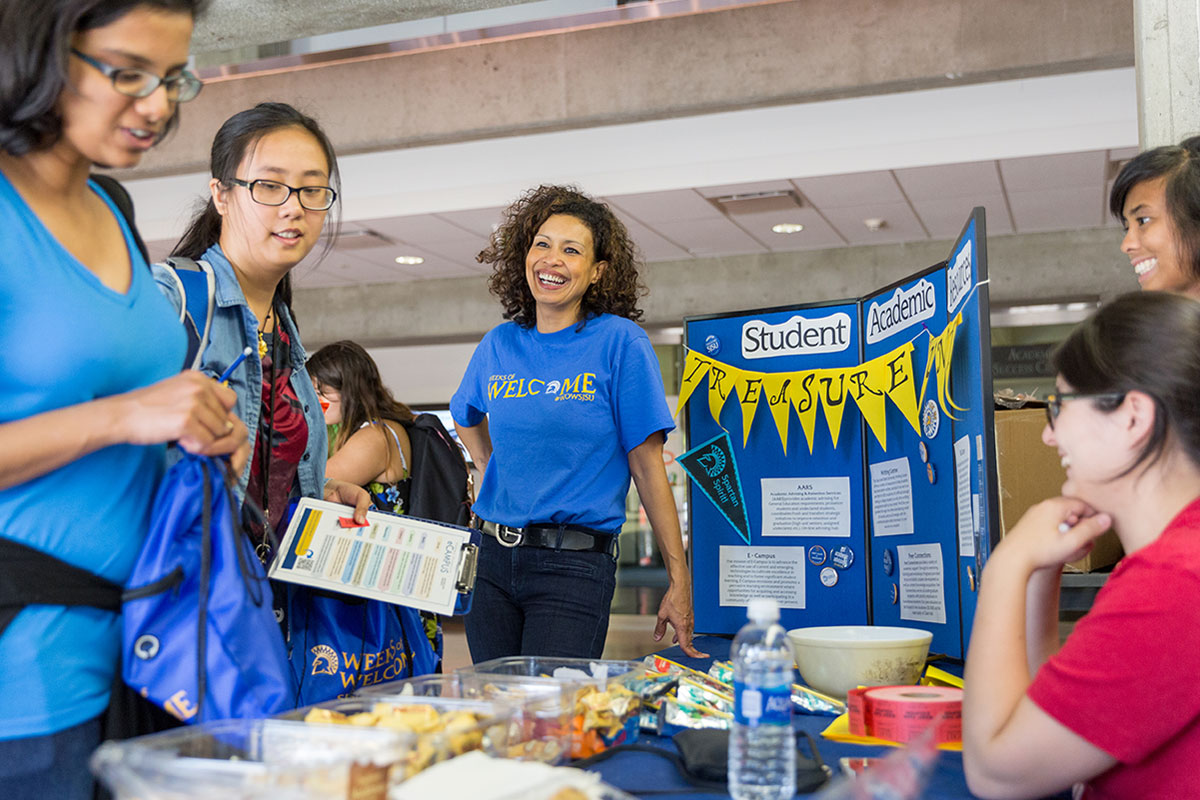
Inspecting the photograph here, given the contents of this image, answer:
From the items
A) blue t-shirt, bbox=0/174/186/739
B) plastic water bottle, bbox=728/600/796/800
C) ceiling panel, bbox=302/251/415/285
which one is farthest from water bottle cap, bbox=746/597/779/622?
ceiling panel, bbox=302/251/415/285

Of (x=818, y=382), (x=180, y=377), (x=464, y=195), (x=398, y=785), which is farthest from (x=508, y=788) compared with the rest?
(x=464, y=195)

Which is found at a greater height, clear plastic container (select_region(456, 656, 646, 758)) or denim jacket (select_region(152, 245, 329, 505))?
denim jacket (select_region(152, 245, 329, 505))

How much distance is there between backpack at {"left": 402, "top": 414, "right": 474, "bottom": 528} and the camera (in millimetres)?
3008

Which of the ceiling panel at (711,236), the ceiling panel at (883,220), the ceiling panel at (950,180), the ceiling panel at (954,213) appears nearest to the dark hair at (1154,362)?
the ceiling panel at (950,180)

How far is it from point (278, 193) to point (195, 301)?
0.28 metres

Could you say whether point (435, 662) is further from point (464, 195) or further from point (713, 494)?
point (464, 195)

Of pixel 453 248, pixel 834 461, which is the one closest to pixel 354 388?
pixel 834 461

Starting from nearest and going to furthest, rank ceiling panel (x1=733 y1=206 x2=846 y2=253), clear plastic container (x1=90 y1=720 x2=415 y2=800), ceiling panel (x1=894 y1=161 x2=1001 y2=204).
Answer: clear plastic container (x1=90 y1=720 x2=415 y2=800) < ceiling panel (x1=894 y1=161 x2=1001 y2=204) < ceiling panel (x1=733 y1=206 x2=846 y2=253)

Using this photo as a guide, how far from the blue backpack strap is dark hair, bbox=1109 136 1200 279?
5.67 feet

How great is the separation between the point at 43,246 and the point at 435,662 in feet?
3.47

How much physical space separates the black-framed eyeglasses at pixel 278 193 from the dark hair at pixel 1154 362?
118 centimetres

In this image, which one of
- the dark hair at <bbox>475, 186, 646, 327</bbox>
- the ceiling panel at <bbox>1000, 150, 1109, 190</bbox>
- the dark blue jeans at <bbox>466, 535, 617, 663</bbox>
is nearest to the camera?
the dark blue jeans at <bbox>466, 535, 617, 663</bbox>

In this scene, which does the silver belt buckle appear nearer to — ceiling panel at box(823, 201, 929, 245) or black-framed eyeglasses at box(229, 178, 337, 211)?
black-framed eyeglasses at box(229, 178, 337, 211)

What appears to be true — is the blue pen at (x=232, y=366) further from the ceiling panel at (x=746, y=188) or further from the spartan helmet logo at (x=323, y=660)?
the ceiling panel at (x=746, y=188)
